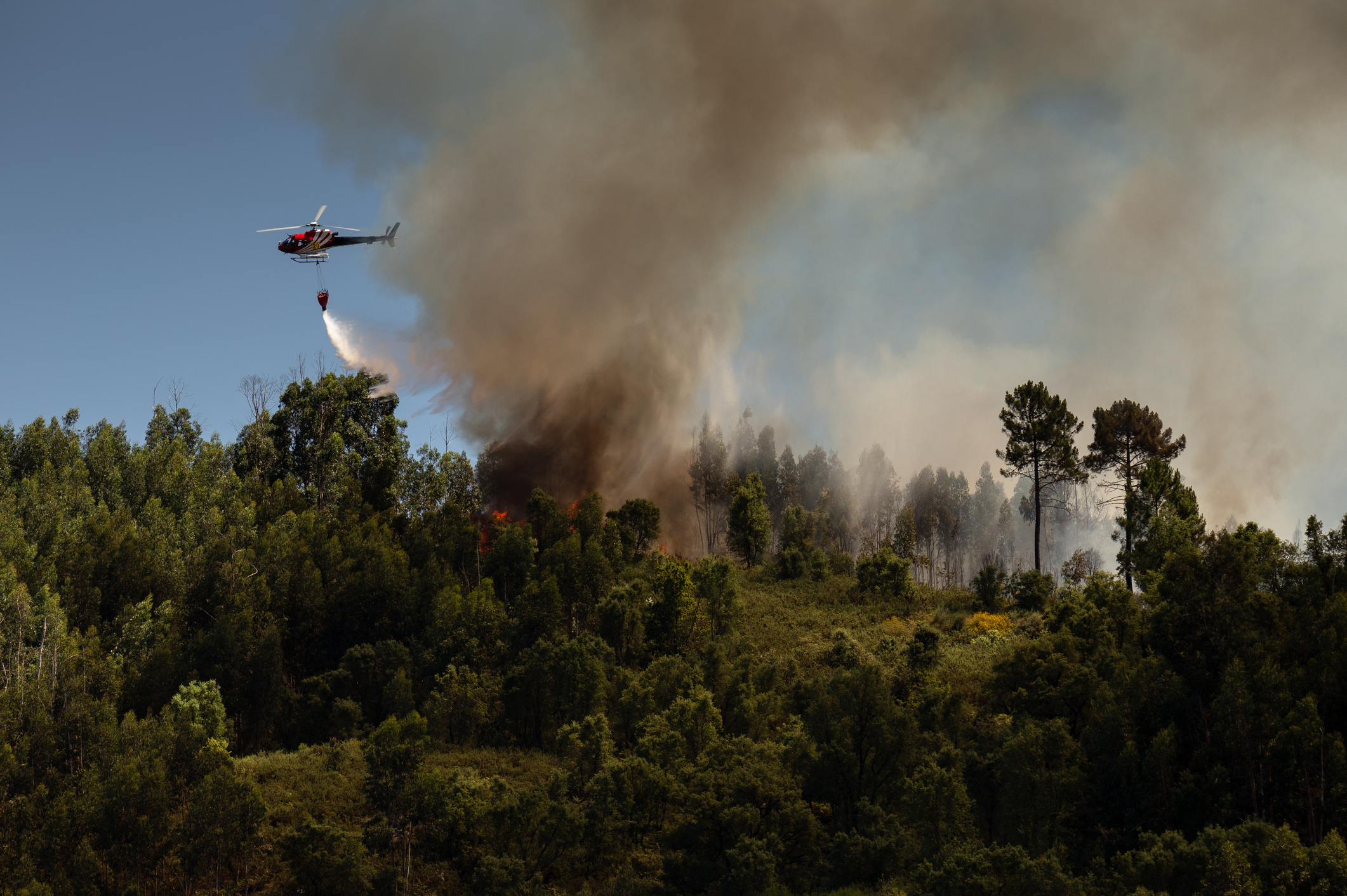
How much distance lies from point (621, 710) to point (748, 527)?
150ft

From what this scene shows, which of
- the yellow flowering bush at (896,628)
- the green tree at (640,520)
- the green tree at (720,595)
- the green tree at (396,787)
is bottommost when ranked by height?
the green tree at (396,787)

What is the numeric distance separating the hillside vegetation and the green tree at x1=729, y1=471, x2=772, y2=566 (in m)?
10.9

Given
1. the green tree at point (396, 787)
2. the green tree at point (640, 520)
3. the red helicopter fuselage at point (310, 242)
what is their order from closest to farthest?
the green tree at point (396, 787)
the red helicopter fuselage at point (310, 242)
the green tree at point (640, 520)

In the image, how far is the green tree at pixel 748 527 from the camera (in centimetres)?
10312

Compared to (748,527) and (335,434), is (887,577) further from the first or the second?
(335,434)

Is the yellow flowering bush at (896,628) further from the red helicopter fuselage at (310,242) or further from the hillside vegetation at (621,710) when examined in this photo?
the red helicopter fuselage at (310,242)

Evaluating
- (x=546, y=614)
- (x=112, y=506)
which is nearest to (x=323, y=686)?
(x=546, y=614)

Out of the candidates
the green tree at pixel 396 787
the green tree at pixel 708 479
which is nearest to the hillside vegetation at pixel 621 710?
the green tree at pixel 396 787

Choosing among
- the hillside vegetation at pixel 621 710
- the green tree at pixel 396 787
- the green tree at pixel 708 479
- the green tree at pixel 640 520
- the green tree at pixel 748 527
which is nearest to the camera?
the hillside vegetation at pixel 621 710

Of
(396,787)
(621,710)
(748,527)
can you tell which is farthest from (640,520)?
(396,787)

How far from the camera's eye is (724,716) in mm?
60062

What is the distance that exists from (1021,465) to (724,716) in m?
34.9

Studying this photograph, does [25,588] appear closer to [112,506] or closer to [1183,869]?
[112,506]

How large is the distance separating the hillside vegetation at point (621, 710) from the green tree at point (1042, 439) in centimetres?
827
